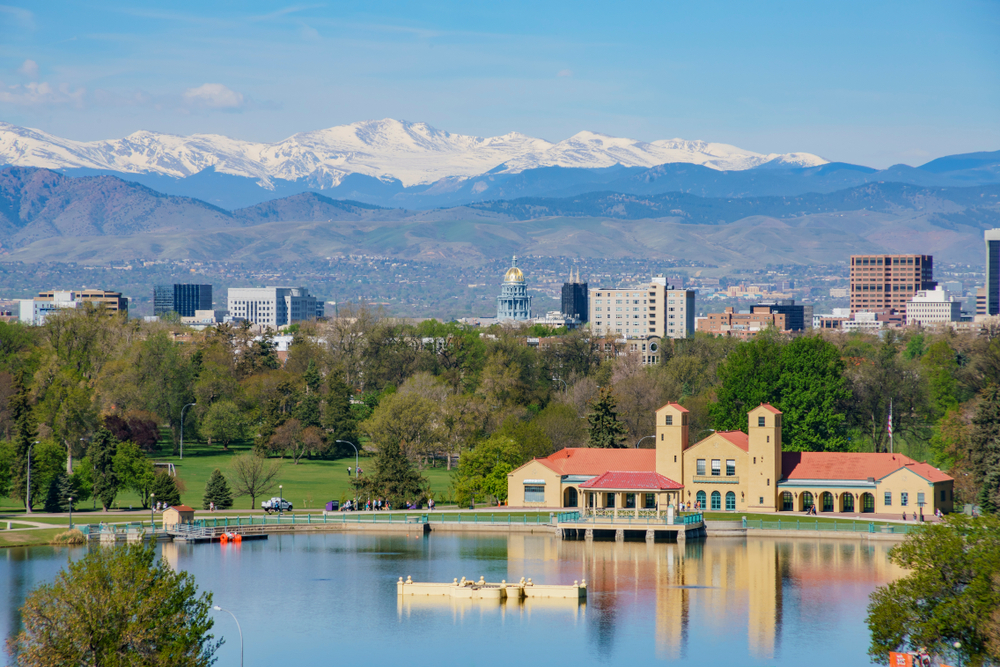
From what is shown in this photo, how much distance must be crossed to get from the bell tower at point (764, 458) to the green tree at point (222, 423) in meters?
51.1

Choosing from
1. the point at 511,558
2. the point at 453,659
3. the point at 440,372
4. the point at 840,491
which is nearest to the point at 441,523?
the point at 511,558

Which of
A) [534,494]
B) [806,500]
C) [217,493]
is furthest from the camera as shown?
[534,494]

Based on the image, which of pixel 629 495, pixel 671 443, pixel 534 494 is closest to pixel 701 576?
pixel 629 495

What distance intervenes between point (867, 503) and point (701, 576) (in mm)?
27866

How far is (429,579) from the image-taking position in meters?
70.0

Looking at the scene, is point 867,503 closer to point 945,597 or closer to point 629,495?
point 629,495

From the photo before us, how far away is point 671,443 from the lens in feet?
318

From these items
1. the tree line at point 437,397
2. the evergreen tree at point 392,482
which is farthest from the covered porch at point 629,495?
the evergreen tree at point 392,482

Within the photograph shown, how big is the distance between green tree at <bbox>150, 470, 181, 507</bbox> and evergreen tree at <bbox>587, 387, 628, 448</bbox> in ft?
101

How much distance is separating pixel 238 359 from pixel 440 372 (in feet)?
69.4

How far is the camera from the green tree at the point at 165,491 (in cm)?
9262

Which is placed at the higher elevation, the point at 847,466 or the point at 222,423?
the point at 222,423

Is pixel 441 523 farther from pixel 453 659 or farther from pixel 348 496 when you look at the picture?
pixel 453 659

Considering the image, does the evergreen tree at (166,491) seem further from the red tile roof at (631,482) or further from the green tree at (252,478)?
the red tile roof at (631,482)
